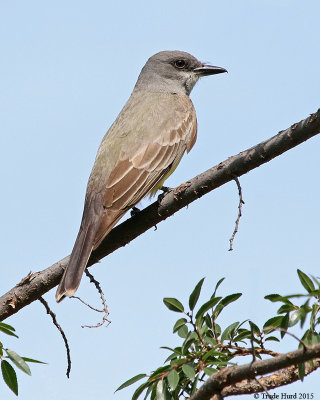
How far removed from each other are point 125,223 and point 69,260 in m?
0.58

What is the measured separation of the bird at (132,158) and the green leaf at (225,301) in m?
1.44

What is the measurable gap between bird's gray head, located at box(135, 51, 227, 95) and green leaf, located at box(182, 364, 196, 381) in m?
5.22

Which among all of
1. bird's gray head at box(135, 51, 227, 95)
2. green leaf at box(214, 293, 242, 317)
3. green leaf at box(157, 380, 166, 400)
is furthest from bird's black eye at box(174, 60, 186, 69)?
green leaf at box(157, 380, 166, 400)

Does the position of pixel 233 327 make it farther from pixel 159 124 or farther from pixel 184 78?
pixel 184 78

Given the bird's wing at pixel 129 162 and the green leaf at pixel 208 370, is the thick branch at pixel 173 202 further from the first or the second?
the green leaf at pixel 208 370

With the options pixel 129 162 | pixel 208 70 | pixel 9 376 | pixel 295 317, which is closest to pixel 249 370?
pixel 295 317

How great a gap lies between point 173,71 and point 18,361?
547cm

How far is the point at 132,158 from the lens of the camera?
668 centimetres

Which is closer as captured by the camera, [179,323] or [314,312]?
[314,312]

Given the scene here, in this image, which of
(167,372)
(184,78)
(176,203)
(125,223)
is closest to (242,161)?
(176,203)

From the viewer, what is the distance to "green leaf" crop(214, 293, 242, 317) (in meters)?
4.13

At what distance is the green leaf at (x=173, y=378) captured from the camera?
367 centimetres

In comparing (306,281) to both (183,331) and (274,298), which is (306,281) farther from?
(183,331)

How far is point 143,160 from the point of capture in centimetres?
668
